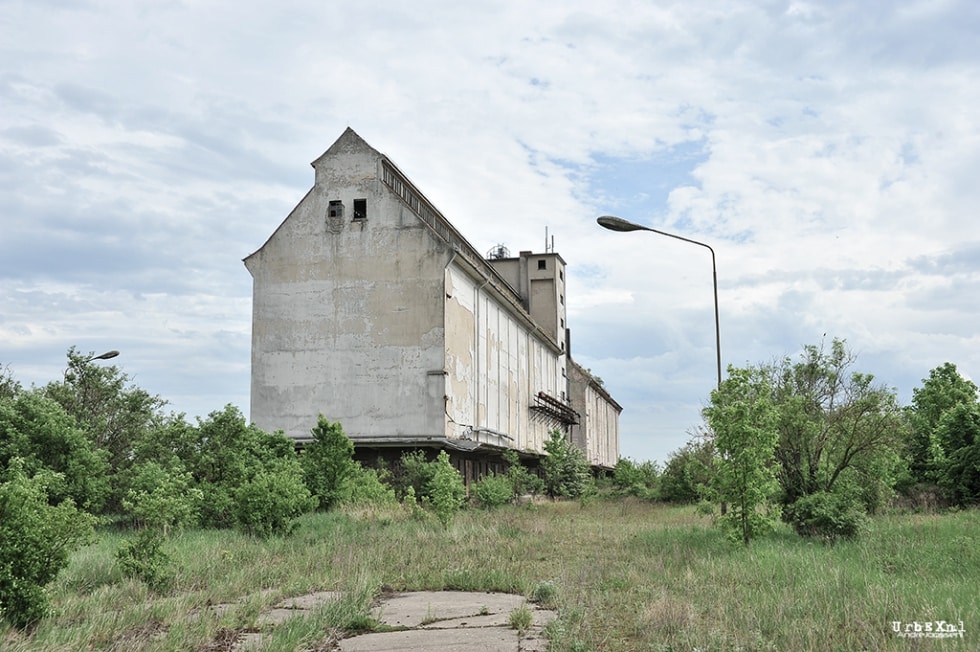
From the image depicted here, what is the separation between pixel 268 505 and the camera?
18.7 meters

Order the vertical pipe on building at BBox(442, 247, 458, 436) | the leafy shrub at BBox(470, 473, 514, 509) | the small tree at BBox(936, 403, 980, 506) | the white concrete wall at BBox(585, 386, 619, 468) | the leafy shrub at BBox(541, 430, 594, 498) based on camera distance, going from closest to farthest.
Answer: the small tree at BBox(936, 403, 980, 506) → the leafy shrub at BBox(470, 473, 514, 509) → the vertical pipe on building at BBox(442, 247, 458, 436) → the leafy shrub at BBox(541, 430, 594, 498) → the white concrete wall at BBox(585, 386, 619, 468)

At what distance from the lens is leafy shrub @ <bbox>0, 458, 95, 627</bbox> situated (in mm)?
9133

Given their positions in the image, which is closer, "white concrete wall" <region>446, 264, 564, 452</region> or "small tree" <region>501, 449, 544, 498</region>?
"white concrete wall" <region>446, 264, 564, 452</region>

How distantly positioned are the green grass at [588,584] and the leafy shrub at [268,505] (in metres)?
0.55

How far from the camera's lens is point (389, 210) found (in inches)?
1467

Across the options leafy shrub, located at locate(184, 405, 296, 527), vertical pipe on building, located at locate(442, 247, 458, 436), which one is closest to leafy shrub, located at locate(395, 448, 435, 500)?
vertical pipe on building, located at locate(442, 247, 458, 436)

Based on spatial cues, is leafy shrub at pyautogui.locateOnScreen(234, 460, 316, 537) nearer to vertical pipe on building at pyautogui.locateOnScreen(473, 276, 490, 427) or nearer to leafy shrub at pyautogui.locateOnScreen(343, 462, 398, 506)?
Result: leafy shrub at pyautogui.locateOnScreen(343, 462, 398, 506)

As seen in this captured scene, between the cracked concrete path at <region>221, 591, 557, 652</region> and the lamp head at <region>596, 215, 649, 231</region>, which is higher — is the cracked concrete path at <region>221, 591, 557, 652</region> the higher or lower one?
the lower one

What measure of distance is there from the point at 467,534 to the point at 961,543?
9459 millimetres

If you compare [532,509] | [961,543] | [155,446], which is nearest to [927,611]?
[961,543]

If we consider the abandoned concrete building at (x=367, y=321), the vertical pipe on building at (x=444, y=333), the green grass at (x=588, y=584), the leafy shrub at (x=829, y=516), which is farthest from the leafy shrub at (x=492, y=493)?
the leafy shrub at (x=829, y=516)

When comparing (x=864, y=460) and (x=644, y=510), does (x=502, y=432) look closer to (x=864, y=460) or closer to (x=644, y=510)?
(x=644, y=510)

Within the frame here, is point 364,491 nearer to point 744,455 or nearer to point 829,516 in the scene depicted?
point 744,455

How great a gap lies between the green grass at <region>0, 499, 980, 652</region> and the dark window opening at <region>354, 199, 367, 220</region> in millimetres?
19358
